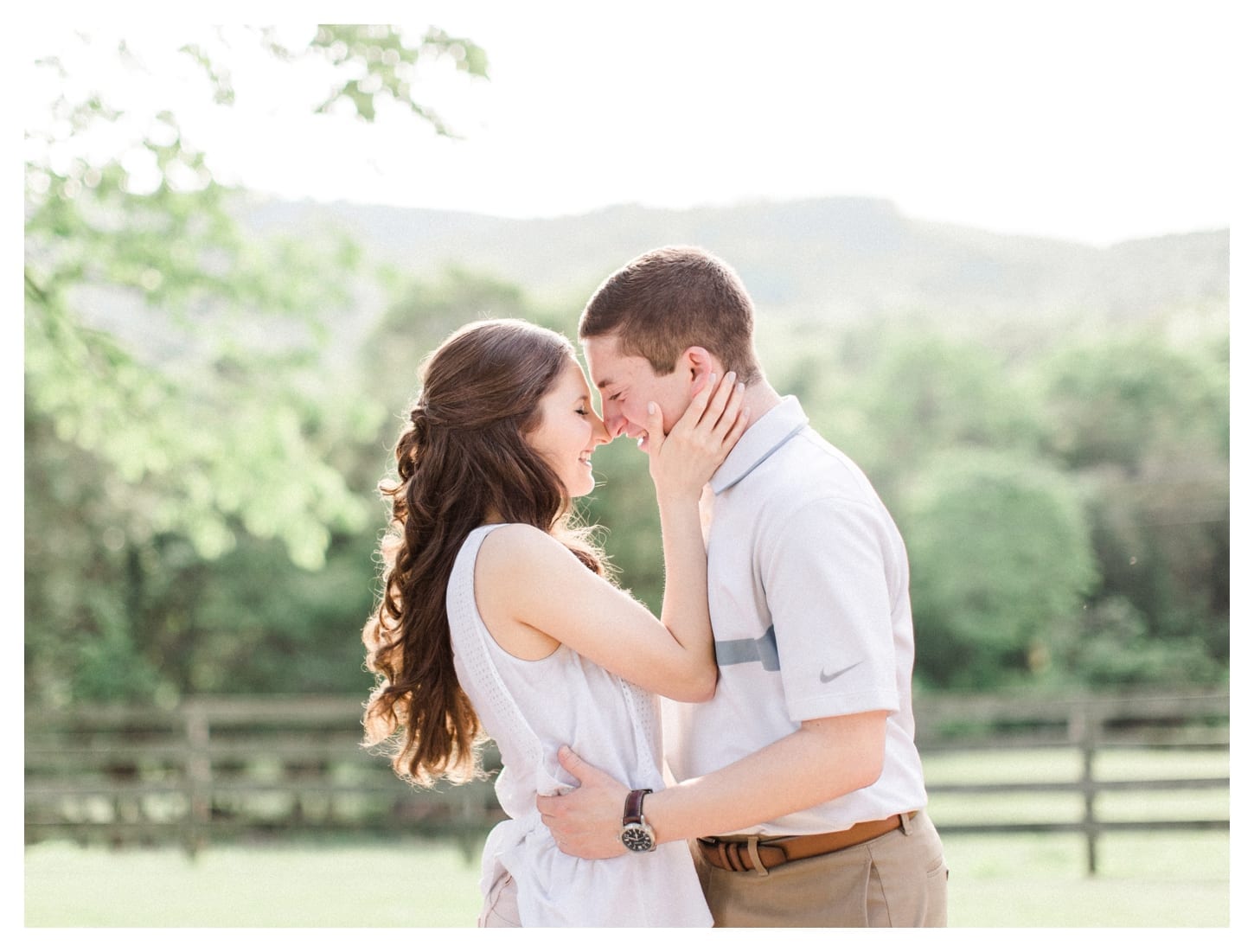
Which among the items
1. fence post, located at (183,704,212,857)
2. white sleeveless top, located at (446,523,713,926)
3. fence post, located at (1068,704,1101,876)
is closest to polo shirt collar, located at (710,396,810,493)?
white sleeveless top, located at (446,523,713,926)

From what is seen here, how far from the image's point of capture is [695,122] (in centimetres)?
3041

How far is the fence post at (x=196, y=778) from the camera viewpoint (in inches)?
380

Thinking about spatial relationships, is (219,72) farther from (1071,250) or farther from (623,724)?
(1071,250)

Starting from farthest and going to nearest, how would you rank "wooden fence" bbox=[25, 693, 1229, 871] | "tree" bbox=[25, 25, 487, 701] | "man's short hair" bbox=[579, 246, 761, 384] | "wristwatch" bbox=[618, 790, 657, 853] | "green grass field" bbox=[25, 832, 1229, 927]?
1. "wooden fence" bbox=[25, 693, 1229, 871]
2. "tree" bbox=[25, 25, 487, 701]
3. "green grass field" bbox=[25, 832, 1229, 927]
4. "man's short hair" bbox=[579, 246, 761, 384]
5. "wristwatch" bbox=[618, 790, 657, 853]

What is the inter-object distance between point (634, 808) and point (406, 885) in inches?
249

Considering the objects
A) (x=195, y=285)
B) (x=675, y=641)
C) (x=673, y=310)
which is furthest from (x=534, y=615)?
(x=195, y=285)

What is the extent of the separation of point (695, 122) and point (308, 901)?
85.2 ft

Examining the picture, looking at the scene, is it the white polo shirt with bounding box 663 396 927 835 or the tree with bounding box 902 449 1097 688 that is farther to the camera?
the tree with bounding box 902 449 1097 688

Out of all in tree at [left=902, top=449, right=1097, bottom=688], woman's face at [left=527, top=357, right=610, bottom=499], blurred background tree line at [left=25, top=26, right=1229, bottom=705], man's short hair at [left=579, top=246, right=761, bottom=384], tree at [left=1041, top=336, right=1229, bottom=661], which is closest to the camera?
man's short hair at [left=579, top=246, right=761, bottom=384]

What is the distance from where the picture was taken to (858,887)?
2242 millimetres

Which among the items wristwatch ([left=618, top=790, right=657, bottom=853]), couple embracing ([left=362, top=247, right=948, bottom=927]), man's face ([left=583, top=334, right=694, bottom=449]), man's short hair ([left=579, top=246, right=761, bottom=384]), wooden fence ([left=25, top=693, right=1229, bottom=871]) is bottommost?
wooden fence ([left=25, top=693, right=1229, bottom=871])

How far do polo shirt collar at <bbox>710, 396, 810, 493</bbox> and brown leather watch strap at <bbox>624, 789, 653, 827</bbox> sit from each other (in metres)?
0.59

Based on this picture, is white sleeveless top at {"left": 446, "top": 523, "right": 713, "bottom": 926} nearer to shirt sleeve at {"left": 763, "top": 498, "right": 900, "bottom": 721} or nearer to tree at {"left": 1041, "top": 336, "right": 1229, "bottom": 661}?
shirt sleeve at {"left": 763, "top": 498, "right": 900, "bottom": 721}

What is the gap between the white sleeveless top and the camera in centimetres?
227
